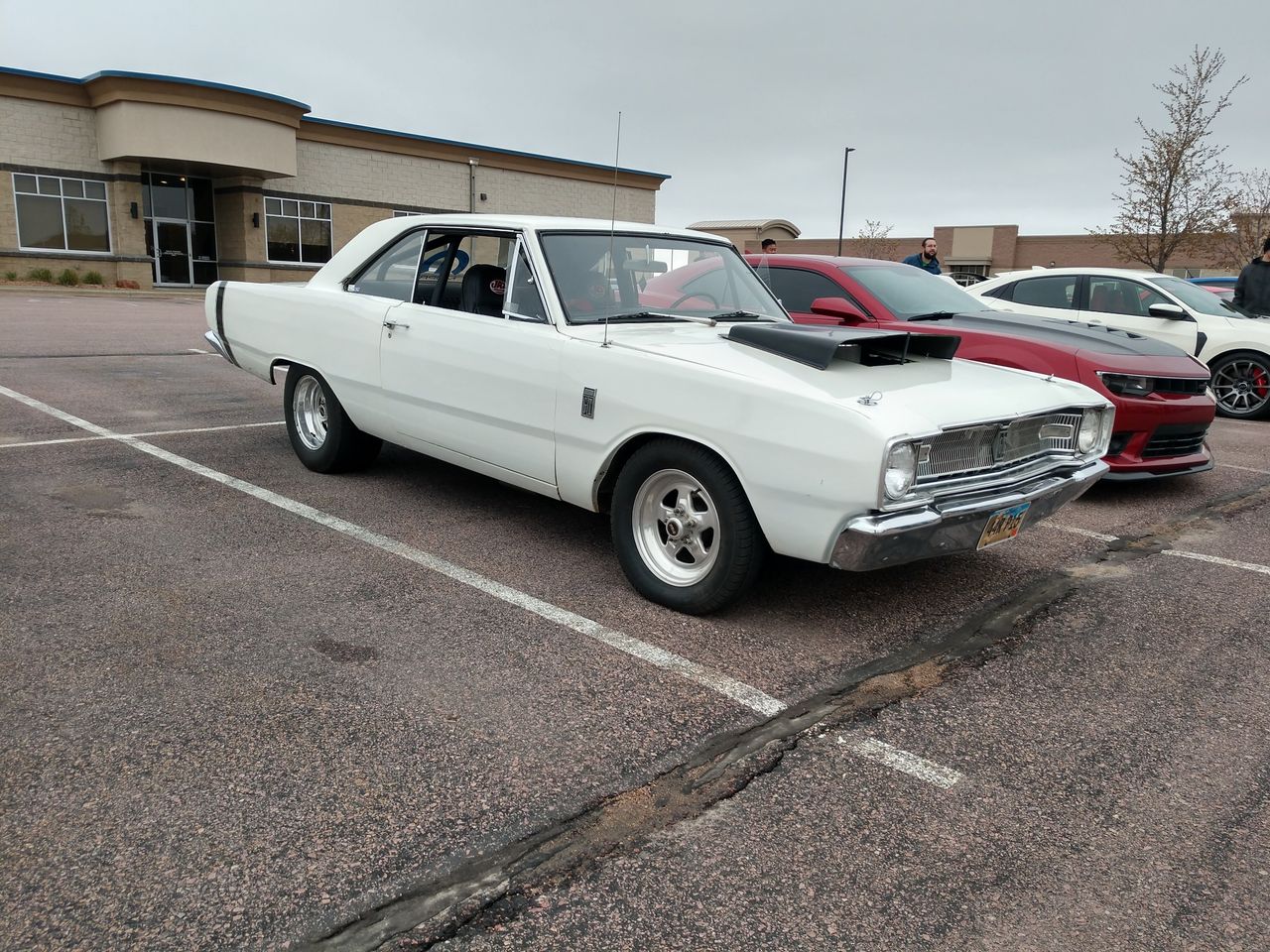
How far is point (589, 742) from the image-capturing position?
120 inches

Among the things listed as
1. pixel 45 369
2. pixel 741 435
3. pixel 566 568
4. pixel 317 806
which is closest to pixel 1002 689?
pixel 741 435

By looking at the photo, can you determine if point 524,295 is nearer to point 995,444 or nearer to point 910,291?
point 995,444

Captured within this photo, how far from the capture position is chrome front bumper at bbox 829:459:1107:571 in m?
3.53

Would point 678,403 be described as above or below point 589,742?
above

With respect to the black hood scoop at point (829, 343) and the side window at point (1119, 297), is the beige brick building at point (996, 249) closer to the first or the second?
the side window at point (1119, 297)

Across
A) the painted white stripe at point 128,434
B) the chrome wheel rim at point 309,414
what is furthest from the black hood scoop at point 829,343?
the painted white stripe at point 128,434

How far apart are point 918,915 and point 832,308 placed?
3.44 metres

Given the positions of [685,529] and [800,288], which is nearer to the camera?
[685,529]

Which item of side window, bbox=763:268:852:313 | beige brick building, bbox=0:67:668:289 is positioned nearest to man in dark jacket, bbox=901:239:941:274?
side window, bbox=763:268:852:313

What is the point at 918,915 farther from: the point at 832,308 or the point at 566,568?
the point at 832,308

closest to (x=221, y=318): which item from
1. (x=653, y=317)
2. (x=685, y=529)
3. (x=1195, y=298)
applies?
(x=653, y=317)

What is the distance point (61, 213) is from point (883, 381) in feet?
106

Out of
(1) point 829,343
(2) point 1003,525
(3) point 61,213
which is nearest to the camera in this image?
(1) point 829,343

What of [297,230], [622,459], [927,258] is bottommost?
[622,459]
